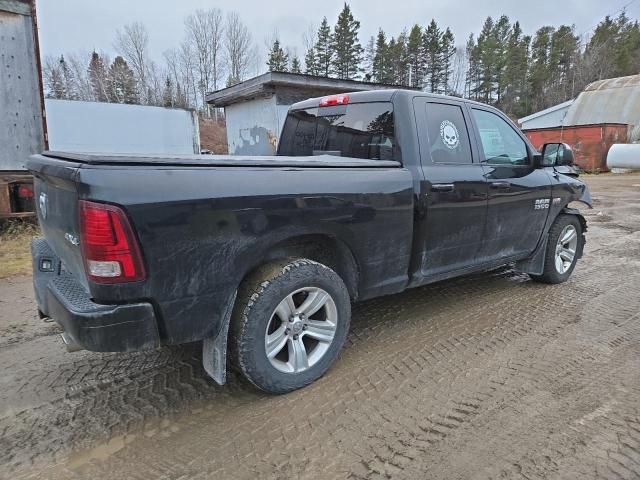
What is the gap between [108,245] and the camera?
1.98 meters

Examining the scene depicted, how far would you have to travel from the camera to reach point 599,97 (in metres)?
35.4

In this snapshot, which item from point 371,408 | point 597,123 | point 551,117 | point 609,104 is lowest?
point 371,408

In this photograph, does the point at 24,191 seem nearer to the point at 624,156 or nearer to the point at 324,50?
the point at 624,156

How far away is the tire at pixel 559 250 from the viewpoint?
4.62 meters

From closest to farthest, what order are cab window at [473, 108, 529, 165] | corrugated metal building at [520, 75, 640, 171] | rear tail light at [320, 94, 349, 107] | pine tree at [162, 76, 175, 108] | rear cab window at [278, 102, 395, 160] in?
rear cab window at [278, 102, 395, 160], rear tail light at [320, 94, 349, 107], cab window at [473, 108, 529, 165], corrugated metal building at [520, 75, 640, 171], pine tree at [162, 76, 175, 108]

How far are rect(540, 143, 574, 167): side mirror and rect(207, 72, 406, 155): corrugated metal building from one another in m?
9.18

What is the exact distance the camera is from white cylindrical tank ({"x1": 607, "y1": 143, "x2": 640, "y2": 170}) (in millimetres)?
21753

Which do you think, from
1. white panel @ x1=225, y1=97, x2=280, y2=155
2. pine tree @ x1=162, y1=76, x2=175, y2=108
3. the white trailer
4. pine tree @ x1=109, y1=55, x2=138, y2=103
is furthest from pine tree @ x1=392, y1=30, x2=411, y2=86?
the white trailer

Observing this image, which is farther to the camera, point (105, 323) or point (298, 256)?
point (298, 256)

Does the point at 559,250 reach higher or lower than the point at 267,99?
lower

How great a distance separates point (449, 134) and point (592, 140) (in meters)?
24.4

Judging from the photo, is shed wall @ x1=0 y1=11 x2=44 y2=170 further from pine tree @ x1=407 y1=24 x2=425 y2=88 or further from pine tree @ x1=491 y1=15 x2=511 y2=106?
pine tree @ x1=491 y1=15 x2=511 y2=106

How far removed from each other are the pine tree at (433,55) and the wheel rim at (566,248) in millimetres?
57343

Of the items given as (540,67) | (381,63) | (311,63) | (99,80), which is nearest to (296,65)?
(311,63)
